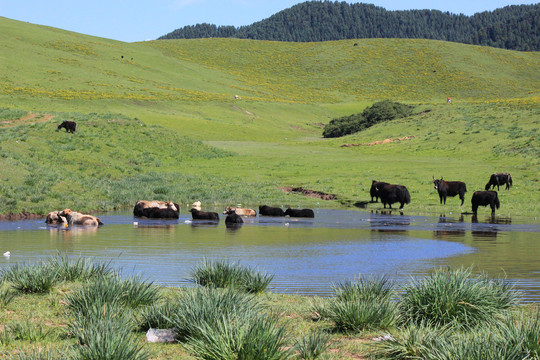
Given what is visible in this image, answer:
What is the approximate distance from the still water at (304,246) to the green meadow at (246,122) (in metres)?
6.46

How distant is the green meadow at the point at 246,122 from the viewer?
3678 cm

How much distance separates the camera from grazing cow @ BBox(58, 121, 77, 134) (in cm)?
5084

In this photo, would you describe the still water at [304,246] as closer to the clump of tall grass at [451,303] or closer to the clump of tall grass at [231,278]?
the clump of tall grass at [231,278]

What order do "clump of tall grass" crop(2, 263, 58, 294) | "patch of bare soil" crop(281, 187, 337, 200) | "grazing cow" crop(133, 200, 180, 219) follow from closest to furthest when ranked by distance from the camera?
"clump of tall grass" crop(2, 263, 58, 294)
"grazing cow" crop(133, 200, 180, 219)
"patch of bare soil" crop(281, 187, 337, 200)

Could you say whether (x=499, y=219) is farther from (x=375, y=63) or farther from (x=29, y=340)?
(x=375, y=63)

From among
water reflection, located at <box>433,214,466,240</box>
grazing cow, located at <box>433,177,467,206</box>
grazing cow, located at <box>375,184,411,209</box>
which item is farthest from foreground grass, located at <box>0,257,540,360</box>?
grazing cow, located at <box>433,177,467,206</box>

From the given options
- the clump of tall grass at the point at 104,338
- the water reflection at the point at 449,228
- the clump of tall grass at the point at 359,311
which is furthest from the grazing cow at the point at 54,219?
the clump of tall grass at the point at 359,311

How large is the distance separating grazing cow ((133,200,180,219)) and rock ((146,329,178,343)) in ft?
61.3

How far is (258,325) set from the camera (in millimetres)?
7227

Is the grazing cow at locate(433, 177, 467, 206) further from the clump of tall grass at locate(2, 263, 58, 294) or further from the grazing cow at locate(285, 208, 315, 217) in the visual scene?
the clump of tall grass at locate(2, 263, 58, 294)

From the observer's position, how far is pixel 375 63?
168000mm

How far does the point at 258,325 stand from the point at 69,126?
46965 mm

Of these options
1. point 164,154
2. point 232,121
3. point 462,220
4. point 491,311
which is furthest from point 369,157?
point 491,311

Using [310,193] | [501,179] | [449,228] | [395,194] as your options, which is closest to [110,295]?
[449,228]
